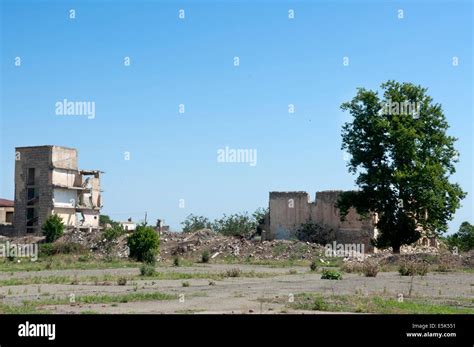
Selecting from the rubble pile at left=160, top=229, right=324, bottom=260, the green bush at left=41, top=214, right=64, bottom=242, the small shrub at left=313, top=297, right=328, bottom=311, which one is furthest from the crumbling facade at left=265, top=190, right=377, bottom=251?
the small shrub at left=313, top=297, right=328, bottom=311

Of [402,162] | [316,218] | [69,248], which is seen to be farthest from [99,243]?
[402,162]

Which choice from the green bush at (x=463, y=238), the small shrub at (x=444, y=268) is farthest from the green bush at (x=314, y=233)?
the small shrub at (x=444, y=268)

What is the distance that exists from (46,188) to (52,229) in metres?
8.74

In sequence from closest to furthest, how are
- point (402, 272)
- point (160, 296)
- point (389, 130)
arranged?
point (160, 296) → point (402, 272) → point (389, 130)

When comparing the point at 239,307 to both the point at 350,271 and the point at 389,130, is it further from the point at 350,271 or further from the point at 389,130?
the point at 389,130

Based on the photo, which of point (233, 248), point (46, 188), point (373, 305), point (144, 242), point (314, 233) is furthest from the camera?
point (46, 188)

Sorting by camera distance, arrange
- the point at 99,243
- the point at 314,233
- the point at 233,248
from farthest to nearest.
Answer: the point at 99,243 < the point at 314,233 < the point at 233,248

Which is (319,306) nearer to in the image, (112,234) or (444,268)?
(444,268)

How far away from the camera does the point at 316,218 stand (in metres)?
56.9

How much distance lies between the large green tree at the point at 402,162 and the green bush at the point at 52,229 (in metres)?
31.4

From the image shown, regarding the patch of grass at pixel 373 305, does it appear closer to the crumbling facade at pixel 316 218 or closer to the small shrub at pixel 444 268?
the small shrub at pixel 444 268
